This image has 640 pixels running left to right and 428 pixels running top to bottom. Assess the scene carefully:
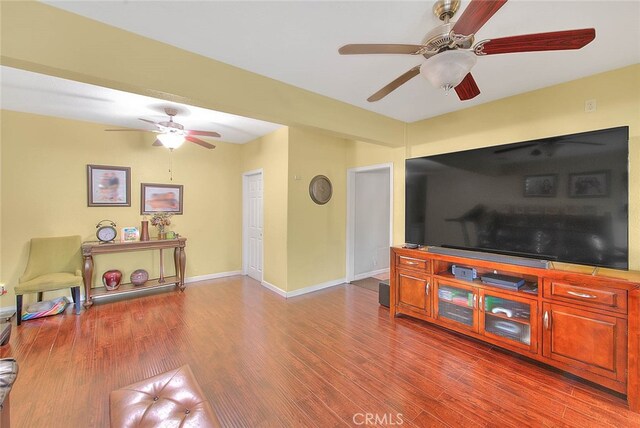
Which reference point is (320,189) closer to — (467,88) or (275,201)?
(275,201)

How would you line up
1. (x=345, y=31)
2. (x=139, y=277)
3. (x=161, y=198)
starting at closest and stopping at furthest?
1. (x=345, y=31)
2. (x=139, y=277)
3. (x=161, y=198)

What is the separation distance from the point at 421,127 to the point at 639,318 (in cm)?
287

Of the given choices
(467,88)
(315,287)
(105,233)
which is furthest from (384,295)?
(105,233)

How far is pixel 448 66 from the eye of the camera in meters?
1.55

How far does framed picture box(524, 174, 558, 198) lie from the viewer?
246cm

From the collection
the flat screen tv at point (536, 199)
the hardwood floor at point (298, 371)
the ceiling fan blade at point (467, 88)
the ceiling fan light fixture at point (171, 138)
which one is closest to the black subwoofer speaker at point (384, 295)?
the hardwood floor at point (298, 371)

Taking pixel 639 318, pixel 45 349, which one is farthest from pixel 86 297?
pixel 639 318

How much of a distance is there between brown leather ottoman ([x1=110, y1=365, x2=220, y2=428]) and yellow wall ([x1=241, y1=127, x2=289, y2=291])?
2608 millimetres

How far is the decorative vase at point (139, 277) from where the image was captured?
4188 millimetres

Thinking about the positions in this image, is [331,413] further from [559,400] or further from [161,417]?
[559,400]

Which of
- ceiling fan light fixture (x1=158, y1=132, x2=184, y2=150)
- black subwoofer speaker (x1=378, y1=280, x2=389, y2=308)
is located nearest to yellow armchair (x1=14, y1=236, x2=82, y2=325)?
ceiling fan light fixture (x1=158, y1=132, x2=184, y2=150)

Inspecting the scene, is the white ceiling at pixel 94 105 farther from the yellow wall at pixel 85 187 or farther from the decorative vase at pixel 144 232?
the decorative vase at pixel 144 232

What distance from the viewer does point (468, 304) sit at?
9.14 feet

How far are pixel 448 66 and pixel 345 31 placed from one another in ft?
2.63
